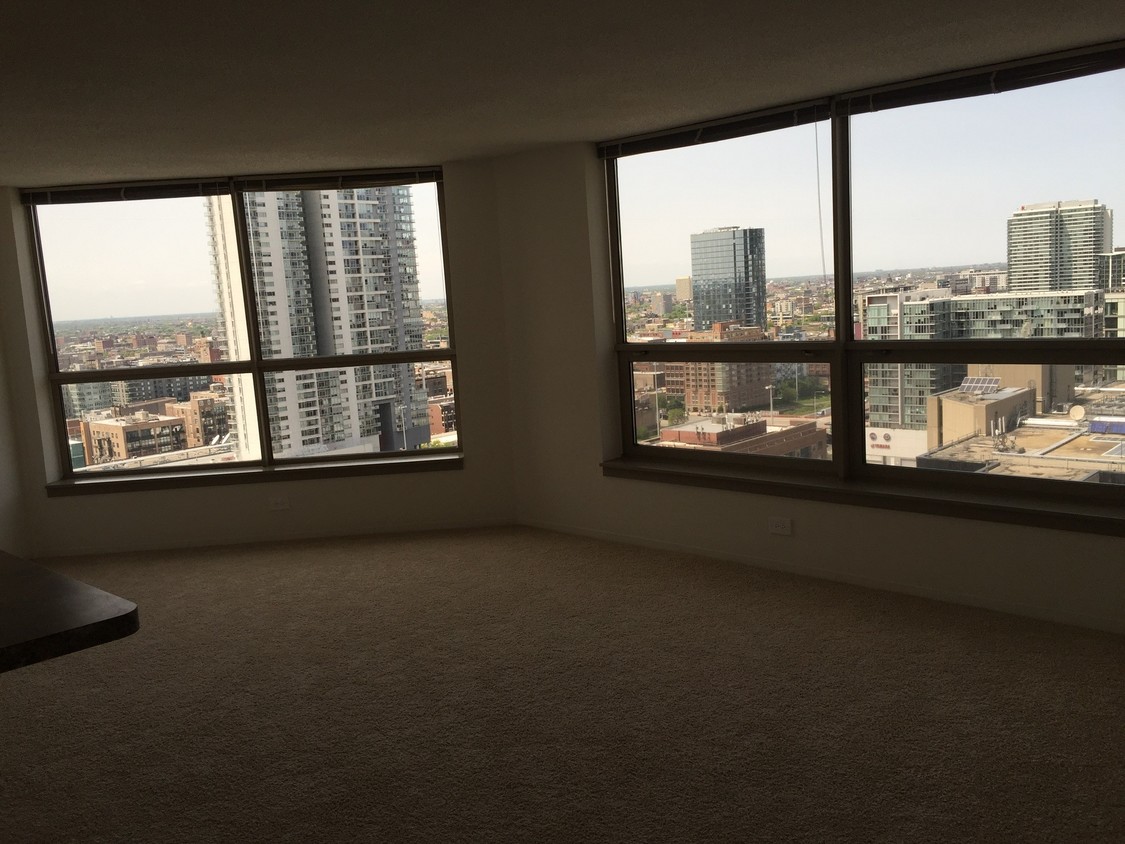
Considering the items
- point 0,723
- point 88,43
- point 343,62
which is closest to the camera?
point 88,43

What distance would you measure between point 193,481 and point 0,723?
2364 millimetres

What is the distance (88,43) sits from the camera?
2564mm

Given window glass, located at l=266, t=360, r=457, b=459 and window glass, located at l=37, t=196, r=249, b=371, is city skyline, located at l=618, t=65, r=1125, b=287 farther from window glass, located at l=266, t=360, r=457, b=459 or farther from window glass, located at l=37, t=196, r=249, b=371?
window glass, located at l=37, t=196, r=249, b=371

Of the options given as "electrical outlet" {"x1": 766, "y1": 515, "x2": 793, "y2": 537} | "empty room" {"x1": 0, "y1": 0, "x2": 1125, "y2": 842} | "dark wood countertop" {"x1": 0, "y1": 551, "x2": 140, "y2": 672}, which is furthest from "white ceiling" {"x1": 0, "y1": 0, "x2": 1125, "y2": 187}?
"electrical outlet" {"x1": 766, "y1": 515, "x2": 793, "y2": 537}

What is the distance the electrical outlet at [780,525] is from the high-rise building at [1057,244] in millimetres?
1470

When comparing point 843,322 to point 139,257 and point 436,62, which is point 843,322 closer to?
point 436,62

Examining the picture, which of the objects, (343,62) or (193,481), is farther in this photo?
(193,481)

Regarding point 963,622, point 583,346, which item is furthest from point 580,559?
point 963,622

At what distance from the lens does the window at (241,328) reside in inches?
217

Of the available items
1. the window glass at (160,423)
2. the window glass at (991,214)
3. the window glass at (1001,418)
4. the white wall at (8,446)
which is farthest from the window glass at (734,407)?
the white wall at (8,446)

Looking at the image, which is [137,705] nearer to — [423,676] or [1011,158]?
[423,676]

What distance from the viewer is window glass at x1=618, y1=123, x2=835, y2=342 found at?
429cm

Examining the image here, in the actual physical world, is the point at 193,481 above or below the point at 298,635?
above

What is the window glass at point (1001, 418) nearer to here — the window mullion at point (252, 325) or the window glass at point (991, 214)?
the window glass at point (991, 214)
